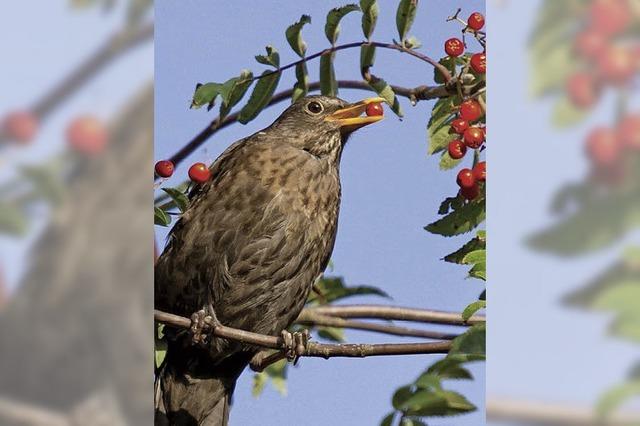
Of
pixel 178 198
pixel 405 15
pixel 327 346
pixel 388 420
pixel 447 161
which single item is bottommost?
pixel 388 420

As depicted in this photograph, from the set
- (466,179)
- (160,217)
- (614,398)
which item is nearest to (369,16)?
(466,179)

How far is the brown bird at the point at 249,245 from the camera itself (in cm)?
256

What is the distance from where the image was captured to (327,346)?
256 cm

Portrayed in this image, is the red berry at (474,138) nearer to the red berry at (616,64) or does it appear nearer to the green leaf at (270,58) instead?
the red berry at (616,64)

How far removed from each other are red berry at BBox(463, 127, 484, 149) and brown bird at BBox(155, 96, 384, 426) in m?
0.20

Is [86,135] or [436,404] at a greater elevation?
[86,135]

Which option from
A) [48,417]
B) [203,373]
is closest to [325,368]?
[203,373]

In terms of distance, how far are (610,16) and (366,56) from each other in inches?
22.1

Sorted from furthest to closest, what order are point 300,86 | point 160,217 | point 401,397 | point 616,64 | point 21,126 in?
point 300,86
point 160,217
point 401,397
point 616,64
point 21,126

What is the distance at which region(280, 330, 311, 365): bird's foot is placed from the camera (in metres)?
2.55

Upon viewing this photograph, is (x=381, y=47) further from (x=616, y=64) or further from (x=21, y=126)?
(x=21, y=126)

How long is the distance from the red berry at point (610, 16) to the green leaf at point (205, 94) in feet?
2.66

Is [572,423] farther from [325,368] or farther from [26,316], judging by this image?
[26,316]

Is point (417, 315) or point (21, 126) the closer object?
point (21, 126)
